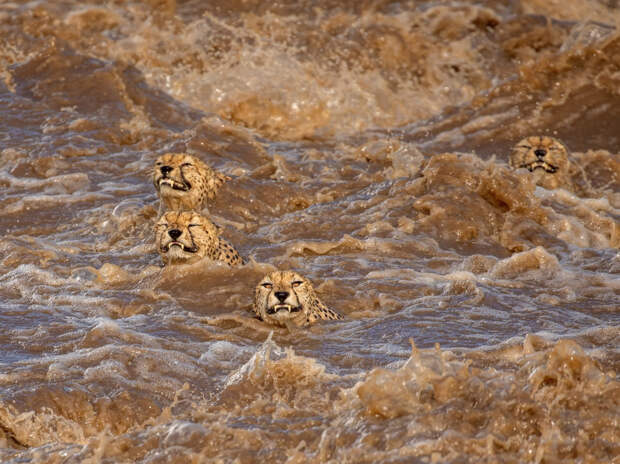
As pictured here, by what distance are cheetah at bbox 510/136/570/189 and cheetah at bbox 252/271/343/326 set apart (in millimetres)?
4656

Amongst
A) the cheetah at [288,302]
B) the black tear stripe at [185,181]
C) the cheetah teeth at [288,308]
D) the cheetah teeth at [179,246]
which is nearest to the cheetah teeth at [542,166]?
the black tear stripe at [185,181]

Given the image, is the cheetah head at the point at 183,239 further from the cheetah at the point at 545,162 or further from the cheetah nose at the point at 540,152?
the cheetah nose at the point at 540,152

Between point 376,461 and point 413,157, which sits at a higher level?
point 376,461

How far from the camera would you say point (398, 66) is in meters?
16.5

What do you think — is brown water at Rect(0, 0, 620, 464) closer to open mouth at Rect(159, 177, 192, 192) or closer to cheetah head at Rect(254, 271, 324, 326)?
cheetah head at Rect(254, 271, 324, 326)

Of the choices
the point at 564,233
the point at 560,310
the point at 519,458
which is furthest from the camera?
the point at 564,233

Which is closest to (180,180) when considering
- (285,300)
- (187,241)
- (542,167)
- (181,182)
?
(181,182)

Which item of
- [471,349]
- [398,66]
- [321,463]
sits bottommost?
[398,66]

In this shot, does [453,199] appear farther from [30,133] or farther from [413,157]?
[30,133]

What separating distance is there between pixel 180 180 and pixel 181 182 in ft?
Answer: 0.08

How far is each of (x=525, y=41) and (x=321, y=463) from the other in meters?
12.2

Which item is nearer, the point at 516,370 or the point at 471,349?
the point at 516,370

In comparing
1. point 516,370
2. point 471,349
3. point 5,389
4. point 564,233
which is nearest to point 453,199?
point 564,233

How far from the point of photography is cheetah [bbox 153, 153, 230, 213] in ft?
36.6
